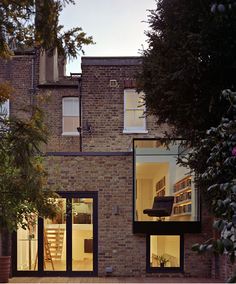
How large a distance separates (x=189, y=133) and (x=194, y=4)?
8.08ft

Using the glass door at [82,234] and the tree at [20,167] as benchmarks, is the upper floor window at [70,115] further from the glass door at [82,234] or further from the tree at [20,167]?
the tree at [20,167]

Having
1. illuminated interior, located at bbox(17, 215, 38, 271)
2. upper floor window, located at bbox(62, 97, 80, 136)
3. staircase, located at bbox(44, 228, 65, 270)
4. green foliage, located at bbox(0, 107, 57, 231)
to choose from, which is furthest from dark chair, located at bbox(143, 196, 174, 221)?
green foliage, located at bbox(0, 107, 57, 231)

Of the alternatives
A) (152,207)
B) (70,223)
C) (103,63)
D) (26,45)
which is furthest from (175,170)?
(26,45)

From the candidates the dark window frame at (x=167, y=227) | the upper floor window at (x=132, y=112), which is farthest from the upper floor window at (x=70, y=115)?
the dark window frame at (x=167, y=227)

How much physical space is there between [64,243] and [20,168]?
29.7 ft

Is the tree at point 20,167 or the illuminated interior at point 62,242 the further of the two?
the illuminated interior at point 62,242

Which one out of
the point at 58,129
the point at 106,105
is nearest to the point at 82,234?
the point at 106,105

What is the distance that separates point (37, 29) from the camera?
25.2 ft

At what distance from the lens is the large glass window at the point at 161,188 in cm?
1619

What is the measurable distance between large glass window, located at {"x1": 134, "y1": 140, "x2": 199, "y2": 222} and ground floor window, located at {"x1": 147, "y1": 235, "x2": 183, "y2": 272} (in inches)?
24.9

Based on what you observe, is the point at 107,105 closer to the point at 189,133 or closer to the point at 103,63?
the point at 103,63

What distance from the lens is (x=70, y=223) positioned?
16531 mm

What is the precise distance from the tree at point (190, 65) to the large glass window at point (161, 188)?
5.46 metres

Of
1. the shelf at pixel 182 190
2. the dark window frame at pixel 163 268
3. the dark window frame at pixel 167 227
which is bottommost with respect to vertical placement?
the dark window frame at pixel 163 268
